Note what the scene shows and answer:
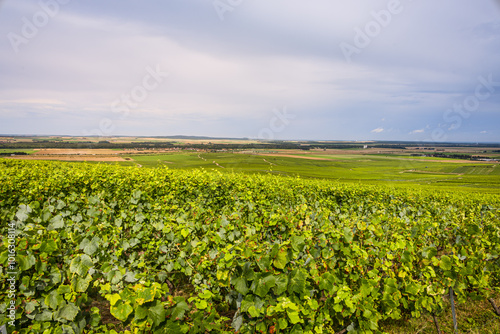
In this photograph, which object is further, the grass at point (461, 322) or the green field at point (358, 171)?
the green field at point (358, 171)

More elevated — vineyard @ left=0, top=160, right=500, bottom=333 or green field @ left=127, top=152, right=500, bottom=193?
vineyard @ left=0, top=160, right=500, bottom=333

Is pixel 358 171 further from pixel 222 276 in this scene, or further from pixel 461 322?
pixel 222 276

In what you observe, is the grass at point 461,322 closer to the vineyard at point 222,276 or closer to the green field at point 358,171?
the vineyard at point 222,276

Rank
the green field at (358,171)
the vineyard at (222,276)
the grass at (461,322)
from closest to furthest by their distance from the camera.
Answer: the vineyard at (222,276) < the grass at (461,322) < the green field at (358,171)

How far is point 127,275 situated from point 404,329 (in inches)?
193

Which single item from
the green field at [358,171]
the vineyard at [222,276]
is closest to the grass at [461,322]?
the vineyard at [222,276]

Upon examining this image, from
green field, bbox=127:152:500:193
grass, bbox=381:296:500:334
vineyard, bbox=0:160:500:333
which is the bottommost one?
green field, bbox=127:152:500:193

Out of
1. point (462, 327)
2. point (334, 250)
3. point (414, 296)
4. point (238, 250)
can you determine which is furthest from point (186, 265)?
point (462, 327)

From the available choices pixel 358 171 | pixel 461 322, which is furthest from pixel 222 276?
pixel 358 171

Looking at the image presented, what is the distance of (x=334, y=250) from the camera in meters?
3.97

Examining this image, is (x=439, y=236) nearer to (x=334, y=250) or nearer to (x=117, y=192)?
(x=334, y=250)

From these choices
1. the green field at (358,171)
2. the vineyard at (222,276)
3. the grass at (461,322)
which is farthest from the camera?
the green field at (358,171)

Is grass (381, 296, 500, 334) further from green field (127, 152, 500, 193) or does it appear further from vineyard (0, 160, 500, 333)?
green field (127, 152, 500, 193)

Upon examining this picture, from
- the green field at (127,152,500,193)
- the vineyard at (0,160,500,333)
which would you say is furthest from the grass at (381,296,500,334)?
the green field at (127,152,500,193)
